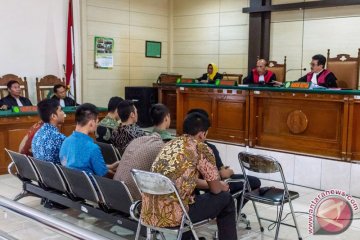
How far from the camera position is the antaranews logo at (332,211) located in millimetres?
2936

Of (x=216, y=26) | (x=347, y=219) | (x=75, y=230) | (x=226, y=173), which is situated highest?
(x=216, y=26)

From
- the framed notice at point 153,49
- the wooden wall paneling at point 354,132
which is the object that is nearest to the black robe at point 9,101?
the framed notice at point 153,49

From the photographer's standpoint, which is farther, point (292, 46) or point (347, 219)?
point (292, 46)

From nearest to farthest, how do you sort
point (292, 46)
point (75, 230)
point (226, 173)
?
point (75, 230) → point (226, 173) → point (292, 46)

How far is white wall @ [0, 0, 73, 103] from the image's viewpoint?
22.7 ft

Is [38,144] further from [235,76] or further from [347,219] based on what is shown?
[235,76]

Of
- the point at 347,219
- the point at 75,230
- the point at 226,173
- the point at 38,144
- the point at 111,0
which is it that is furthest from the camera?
the point at 111,0

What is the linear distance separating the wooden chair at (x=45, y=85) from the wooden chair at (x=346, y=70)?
459 cm

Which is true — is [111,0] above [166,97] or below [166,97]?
above

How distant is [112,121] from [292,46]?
4.95m

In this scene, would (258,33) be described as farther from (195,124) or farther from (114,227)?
(195,124)

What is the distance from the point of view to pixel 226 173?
2959mm

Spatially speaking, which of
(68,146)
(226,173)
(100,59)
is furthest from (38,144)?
(100,59)

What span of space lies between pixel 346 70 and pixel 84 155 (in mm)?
4305
